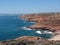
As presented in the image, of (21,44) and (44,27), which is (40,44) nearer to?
(21,44)

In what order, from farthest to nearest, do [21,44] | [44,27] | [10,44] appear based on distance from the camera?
[44,27]
[10,44]
[21,44]

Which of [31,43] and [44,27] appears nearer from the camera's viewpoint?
[31,43]

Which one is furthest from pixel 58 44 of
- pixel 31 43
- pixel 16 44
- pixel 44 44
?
pixel 16 44

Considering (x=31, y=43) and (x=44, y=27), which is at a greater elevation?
(x=31, y=43)

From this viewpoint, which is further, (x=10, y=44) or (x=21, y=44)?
(x=10, y=44)

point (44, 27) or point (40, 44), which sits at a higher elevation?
point (40, 44)

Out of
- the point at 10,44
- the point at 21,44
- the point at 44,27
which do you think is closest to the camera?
the point at 21,44

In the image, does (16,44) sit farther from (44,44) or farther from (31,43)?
(44,44)

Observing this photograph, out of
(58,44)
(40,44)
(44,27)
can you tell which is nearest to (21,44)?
(40,44)
